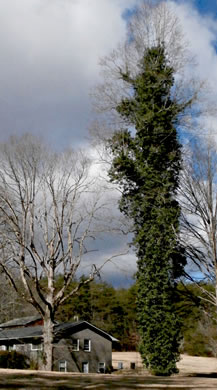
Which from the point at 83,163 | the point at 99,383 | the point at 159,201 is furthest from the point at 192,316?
the point at 99,383

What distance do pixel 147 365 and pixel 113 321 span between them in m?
41.5

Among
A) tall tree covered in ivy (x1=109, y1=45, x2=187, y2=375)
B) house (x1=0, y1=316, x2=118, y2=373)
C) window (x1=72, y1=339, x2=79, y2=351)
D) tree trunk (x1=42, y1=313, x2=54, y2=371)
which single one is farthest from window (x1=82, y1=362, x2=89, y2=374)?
tall tree covered in ivy (x1=109, y1=45, x2=187, y2=375)

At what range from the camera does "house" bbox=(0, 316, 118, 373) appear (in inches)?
1303

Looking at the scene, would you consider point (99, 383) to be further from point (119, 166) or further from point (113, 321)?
point (113, 321)

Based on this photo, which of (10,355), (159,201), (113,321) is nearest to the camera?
(159,201)

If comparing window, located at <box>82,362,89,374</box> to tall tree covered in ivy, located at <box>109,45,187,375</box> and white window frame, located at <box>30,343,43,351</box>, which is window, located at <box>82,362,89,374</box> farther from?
tall tree covered in ivy, located at <box>109,45,187,375</box>

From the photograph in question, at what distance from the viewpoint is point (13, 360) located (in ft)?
101

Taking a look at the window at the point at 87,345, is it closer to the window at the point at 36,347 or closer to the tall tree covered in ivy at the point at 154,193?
the window at the point at 36,347

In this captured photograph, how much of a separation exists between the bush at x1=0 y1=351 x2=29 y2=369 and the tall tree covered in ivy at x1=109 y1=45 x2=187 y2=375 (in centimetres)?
1572

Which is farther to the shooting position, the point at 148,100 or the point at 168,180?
the point at 148,100

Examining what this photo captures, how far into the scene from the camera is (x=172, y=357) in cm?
1731

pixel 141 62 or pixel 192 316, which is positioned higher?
pixel 141 62

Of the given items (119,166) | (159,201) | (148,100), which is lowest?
(159,201)

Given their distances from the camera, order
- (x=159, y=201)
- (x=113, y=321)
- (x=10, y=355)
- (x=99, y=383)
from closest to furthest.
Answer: (x=99, y=383)
(x=159, y=201)
(x=10, y=355)
(x=113, y=321)
